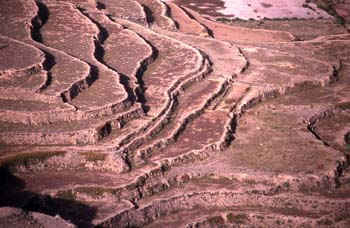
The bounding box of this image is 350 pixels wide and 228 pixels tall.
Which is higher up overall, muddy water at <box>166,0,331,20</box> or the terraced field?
the terraced field

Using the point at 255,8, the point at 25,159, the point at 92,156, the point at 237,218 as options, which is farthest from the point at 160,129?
the point at 255,8

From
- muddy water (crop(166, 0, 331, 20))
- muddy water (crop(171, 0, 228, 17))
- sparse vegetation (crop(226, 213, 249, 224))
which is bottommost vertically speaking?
muddy water (crop(171, 0, 228, 17))

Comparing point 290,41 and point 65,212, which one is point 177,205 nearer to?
point 65,212

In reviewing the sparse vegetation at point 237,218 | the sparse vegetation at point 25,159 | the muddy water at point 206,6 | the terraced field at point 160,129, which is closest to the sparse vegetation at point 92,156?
the terraced field at point 160,129

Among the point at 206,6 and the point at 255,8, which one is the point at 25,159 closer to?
the point at 206,6

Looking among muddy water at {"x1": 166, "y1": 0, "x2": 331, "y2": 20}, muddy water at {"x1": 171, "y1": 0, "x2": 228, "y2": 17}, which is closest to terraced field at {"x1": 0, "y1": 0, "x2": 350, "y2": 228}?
muddy water at {"x1": 171, "y1": 0, "x2": 228, "y2": 17}

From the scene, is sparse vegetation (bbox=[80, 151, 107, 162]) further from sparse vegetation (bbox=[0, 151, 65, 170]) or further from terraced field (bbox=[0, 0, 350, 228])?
sparse vegetation (bbox=[0, 151, 65, 170])

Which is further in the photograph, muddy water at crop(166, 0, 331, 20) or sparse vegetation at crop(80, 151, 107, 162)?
muddy water at crop(166, 0, 331, 20)

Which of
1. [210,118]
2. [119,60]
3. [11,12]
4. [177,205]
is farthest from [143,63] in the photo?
[177,205]
